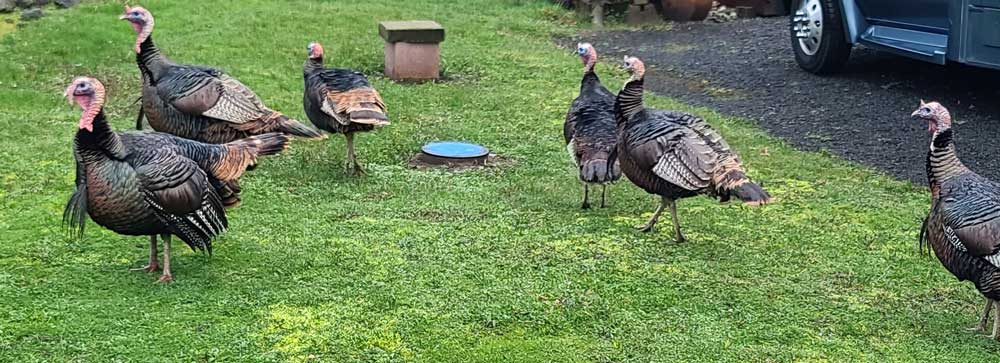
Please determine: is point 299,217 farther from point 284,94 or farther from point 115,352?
point 284,94

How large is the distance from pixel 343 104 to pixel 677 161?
2372 mm

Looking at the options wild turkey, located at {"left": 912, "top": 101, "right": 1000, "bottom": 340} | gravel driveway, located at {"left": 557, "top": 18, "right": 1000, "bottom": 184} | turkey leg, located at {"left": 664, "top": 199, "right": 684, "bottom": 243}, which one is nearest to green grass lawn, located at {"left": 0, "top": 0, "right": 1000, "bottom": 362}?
turkey leg, located at {"left": 664, "top": 199, "right": 684, "bottom": 243}

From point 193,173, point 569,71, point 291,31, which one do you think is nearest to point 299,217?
point 193,173

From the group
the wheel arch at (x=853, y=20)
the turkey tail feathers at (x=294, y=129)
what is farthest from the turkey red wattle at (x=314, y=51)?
the wheel arch at (x=853, y=20)

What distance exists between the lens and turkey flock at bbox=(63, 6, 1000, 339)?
4902mm

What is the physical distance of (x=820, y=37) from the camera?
34.6 ft

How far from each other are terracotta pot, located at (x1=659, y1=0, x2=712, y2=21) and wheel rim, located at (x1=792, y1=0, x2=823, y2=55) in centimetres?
→ 352

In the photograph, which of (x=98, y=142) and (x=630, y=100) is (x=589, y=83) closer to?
(x=630, y=100)

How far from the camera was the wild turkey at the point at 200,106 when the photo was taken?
22.9 feet

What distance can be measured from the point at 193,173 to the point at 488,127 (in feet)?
12.9

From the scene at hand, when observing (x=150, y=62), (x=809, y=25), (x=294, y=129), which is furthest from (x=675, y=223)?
(x=809, y=25)

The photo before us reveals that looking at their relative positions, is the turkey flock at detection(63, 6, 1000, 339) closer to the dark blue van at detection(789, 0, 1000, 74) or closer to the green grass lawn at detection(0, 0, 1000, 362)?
the green grass lawn at detection(0, 0, 1000, 362)

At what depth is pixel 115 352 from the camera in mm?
4531

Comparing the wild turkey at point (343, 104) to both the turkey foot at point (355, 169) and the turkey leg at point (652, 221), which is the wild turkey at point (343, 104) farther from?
the turkey leg at point (652, 221)
